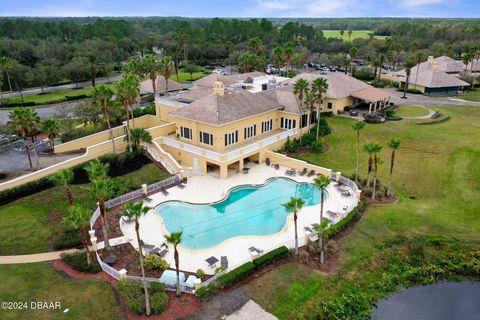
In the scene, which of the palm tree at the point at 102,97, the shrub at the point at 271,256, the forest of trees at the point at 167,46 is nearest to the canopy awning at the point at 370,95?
the forest of trees at the point at 167,46

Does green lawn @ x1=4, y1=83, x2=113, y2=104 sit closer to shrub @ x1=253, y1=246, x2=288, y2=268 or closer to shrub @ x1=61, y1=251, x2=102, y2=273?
shrub @ x1=61, y1=251, x2=102, y2=273

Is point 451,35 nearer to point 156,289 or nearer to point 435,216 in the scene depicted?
point 435,216

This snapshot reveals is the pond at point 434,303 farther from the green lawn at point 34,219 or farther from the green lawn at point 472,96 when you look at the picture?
the green lawn at point 472,96

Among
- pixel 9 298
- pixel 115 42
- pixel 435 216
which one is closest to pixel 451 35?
pixel 115 42

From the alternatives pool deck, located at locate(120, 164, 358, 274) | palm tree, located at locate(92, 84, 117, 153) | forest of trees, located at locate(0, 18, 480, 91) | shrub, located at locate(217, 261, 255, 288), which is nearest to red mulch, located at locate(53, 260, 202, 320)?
shrub, located at locate(217, 261, 255, 288)

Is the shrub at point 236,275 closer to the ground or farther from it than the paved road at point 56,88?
closer to the ground

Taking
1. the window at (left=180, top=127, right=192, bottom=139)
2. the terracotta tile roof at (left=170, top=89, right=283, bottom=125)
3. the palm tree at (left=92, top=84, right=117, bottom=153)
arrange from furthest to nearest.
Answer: the window at (left=180, top=127, right=192, bottom=139), the terracotta tile roof at (left=170, top=89, right=283, bottom=125), the palm tree at (left=92, top=84, right=117, bottom=153)
